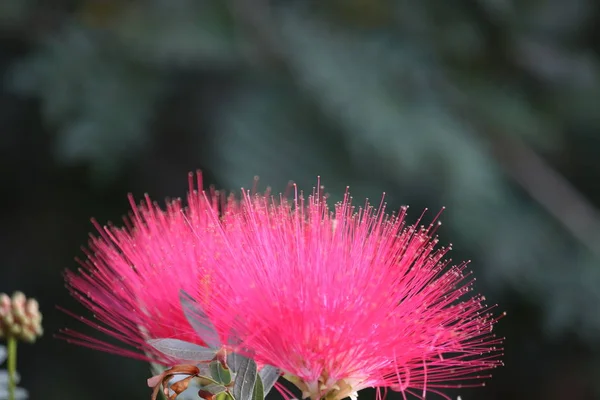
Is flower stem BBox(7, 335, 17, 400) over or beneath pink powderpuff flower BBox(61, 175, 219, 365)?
beneath

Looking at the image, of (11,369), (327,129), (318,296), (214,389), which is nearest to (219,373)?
(214,389)

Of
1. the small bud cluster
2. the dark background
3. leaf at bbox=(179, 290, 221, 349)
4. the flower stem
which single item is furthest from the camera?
the dark background

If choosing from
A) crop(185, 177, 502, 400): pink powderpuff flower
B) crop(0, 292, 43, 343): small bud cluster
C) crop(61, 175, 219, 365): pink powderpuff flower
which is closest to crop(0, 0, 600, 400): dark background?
crop(0, 292, 43, 343): small bud cluster

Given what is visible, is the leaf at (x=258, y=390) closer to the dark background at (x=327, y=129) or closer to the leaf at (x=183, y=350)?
the leaf at (x=183, y=350)

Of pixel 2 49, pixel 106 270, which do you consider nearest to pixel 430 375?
pixel 106 270

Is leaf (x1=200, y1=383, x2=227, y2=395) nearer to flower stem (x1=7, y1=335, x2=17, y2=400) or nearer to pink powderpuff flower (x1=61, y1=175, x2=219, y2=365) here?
pink powderpuff flower (x1=61, y1=175, x2=219, y2=365)

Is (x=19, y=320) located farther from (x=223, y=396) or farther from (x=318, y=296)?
(x=318, y=296)

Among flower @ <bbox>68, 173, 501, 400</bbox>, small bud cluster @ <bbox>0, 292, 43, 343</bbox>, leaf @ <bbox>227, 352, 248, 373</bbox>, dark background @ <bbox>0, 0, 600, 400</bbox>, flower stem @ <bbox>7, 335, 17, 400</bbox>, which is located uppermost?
dark background @ <bbox>0, 0, 600, 400</bbox>
